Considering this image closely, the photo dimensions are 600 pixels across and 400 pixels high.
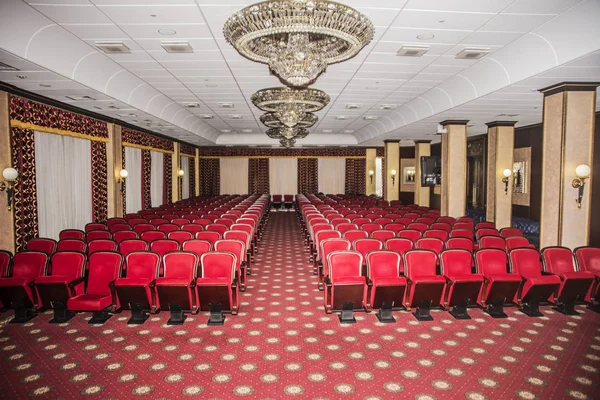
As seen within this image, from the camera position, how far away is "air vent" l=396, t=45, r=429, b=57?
698 cm

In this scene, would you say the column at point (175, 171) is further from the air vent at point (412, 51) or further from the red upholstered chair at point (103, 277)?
the air vent at point (412, 51)

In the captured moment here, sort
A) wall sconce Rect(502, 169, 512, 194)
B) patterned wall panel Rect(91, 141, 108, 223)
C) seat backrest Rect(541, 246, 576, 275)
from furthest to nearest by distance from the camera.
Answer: wall sconce Rect(502, 169, 512, 194) → patterned wall panel Rect(91, 141, 108, 223) → seat backrest Rect(541, 246, 576, 275)

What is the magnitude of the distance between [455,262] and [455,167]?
7.70m

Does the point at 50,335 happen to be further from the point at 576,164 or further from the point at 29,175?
the point at 576,164

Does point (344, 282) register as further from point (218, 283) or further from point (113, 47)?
point (113, 47)

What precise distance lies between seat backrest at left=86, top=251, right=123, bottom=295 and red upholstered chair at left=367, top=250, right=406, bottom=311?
3982 millimetres

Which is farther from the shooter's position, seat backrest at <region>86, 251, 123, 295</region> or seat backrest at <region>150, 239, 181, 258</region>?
seat backrest at <region>150, 239, 181, 258</region>

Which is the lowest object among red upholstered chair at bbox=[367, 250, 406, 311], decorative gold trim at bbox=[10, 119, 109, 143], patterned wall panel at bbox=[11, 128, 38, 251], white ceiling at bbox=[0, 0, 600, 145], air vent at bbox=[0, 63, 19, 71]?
red upholstered chair at bbox=[367, 250, 406, 311]

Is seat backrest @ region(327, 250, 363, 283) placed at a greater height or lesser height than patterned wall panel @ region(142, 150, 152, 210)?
lesser

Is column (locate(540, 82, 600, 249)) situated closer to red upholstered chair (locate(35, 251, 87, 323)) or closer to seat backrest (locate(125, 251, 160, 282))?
seat backrest (locate(125, 251, 160, 282))

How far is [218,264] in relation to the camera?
5855 millimetres

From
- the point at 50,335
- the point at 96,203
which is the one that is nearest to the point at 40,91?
the point at 96,203

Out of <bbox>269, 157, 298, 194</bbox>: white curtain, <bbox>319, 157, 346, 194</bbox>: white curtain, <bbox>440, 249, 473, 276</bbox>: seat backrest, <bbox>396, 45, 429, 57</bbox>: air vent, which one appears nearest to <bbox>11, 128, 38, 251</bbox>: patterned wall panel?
<bbox>396, 45, 429, 57</bbox>: air vent

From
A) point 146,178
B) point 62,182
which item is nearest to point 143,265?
point 62,182
